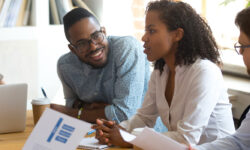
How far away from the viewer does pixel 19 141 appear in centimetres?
179

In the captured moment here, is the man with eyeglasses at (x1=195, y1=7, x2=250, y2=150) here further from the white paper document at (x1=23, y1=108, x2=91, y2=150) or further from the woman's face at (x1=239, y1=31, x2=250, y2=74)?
the white paper document at (x1=23, y1=108, x2=91, y2=150)

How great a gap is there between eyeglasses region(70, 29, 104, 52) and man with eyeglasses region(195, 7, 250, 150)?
33.6 inches

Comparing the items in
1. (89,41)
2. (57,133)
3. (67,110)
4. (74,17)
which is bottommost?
(67,110)

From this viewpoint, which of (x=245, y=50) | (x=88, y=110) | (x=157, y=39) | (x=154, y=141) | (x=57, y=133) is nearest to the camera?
(x=57, y=133)

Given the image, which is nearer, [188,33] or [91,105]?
[188,33]

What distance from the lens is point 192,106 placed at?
67.5 inches

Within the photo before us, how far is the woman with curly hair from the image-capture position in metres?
1.71

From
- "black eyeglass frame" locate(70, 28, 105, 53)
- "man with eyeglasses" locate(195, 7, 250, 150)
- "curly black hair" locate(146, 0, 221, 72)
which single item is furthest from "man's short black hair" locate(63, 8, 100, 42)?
"man with eyeglasses" locate(195, 7, 250, 150)

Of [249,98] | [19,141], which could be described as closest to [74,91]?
[19,141]

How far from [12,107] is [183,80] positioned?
0.77 meters

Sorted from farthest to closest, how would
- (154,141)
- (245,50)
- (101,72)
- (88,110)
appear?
1. (101,72)
2. (88,110)
3. (245,50)
4. (154,141)

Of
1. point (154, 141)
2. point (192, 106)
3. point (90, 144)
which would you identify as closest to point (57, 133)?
point (154, 141)

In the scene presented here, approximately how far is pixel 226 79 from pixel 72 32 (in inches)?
49.9

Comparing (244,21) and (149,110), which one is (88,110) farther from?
(244,21)
